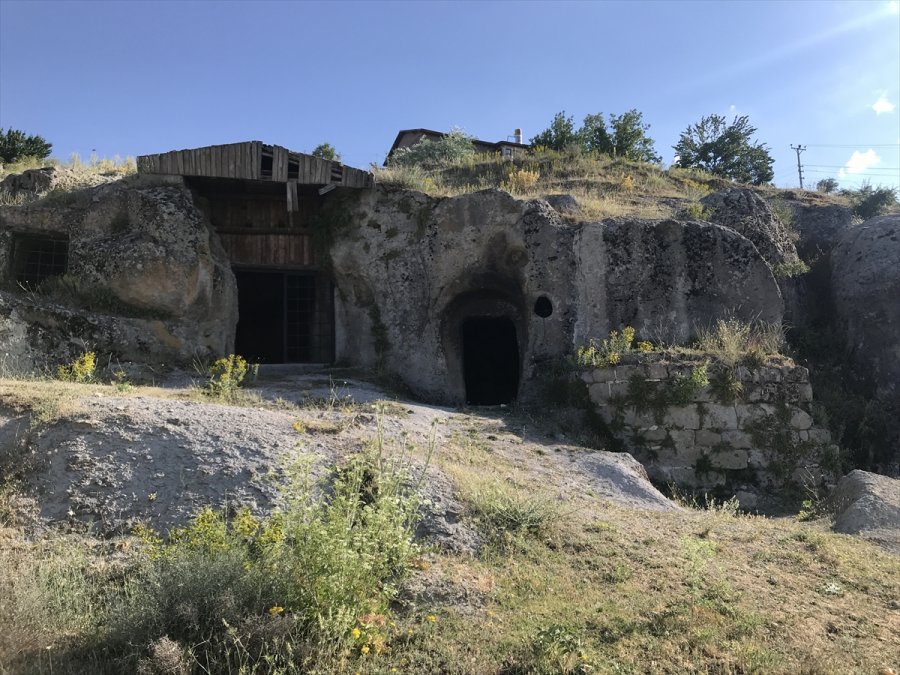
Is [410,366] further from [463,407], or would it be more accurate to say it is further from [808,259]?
[808,259]

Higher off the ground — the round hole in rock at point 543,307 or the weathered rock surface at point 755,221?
the weathered rock surface at point 755,221

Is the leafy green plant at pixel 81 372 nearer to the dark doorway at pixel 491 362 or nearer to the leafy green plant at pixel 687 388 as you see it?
the leafy green plant at pixel 687 388

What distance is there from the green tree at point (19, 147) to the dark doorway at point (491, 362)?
12383 millimetres

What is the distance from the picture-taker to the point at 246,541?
4.36 meters

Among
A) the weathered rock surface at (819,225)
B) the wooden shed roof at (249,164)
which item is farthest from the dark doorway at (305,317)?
the weathered rock surface at (819,225)

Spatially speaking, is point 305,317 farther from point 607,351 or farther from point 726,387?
point 726,387

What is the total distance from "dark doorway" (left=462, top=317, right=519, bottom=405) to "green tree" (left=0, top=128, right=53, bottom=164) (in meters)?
Result: 12.4

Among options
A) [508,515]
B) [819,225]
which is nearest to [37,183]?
[508,515]

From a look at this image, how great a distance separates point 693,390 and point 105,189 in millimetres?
9597

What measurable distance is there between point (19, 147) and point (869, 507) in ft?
65.8

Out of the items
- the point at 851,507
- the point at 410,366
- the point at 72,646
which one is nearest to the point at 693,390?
the point at 851,507

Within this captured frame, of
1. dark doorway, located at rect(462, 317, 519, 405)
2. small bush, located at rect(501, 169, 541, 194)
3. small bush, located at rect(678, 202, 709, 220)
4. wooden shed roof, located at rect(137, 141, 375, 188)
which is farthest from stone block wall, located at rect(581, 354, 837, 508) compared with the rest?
wooden shed roof, located at rect(137, 141, 375, 188)

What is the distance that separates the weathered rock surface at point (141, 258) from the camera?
1002 cm

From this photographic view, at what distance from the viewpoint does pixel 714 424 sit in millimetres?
9312
